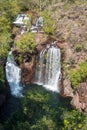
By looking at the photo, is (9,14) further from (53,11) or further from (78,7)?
(78,7)

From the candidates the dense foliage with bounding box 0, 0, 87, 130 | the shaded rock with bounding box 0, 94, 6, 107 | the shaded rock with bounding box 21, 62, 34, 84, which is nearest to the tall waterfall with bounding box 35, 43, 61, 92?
the shaded rock with bounding box 21, 62, 34, 84

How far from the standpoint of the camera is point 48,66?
43406mm

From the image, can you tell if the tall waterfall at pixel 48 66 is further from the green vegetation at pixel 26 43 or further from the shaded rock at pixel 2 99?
the shaded rock at pixel 2 99

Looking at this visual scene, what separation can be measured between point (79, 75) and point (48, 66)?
5658 millimetres

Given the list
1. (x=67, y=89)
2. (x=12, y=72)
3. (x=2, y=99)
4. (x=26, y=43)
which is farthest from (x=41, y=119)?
(x=26, y=43)

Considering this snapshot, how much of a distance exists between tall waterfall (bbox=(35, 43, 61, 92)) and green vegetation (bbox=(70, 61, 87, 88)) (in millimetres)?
3453

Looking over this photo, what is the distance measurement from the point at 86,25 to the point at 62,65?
8531mm

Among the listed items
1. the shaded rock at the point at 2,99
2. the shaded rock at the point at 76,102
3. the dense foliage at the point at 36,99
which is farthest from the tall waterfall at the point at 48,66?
the shaded rock at the point at 2,99

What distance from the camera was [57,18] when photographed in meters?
50.6

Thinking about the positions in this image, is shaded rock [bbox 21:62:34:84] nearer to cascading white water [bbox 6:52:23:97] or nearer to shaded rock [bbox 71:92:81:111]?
cascading white water [bbox 6:52:23:97]

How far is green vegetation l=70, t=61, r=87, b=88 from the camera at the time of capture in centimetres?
3906

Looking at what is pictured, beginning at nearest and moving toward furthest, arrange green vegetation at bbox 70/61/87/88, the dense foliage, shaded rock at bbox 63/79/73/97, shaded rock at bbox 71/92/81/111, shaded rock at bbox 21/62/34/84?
the dense foliage, shaded rock at bbox 71/92/81/111, green vegetation at bbox 70/61/87/88, shaded rock at bbox 63/79/73/97, shaded rock at bbox 21/62/34/84

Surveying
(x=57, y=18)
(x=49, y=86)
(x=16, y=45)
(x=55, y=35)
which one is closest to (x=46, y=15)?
(x=57, y=18)

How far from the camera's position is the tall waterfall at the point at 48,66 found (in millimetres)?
43125
